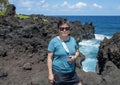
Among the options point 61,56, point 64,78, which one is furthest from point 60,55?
point 64,78

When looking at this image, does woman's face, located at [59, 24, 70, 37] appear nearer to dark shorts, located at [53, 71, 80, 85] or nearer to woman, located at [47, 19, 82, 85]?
woman, located at [47, 19, 82, 85]

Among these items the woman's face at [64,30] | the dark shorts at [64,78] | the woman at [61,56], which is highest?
the woman's face at [64,30]

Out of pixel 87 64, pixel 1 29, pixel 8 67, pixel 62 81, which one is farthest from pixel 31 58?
pixel 87 64

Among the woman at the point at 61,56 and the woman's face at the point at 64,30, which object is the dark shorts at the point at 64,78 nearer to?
the woman at the point at 61,56

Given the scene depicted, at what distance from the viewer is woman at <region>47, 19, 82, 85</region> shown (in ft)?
23.3

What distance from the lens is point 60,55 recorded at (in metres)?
7.14

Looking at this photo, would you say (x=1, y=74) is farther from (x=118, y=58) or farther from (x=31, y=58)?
(x=118, y=58)

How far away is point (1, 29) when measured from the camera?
968 inches

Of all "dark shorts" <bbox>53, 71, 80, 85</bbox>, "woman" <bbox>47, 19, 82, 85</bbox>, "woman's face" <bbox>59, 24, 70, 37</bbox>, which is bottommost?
"dark shorts" <bbox>53, 71, 80, 85</bbox>

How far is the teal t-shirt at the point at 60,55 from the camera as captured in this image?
280 inches

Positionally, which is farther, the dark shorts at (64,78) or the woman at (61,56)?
the dark shorts at (64,78)

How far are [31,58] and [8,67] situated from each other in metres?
2.14

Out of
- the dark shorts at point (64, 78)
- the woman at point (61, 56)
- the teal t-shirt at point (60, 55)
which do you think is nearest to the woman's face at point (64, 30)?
the woman at point (61, 56)

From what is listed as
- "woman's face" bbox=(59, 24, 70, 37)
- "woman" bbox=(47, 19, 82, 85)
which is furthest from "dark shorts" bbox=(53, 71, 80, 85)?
"woman's face" bbox=(59, 24, 70, 37)
